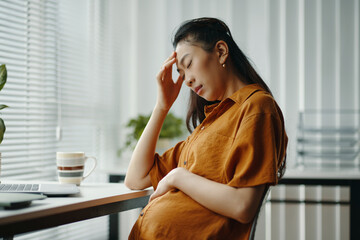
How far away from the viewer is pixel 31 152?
1970 millimetres

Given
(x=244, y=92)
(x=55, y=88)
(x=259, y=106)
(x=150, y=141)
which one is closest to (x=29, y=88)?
(x=55, y=88)

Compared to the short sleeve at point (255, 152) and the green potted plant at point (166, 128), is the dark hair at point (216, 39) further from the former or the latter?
the green potted plant at point (166, 128)

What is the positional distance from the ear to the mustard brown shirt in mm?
113

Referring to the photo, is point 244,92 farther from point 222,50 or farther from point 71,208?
point 71,208

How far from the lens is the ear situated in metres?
1.21

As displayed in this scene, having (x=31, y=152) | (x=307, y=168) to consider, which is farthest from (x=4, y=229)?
(x=307, y=168)

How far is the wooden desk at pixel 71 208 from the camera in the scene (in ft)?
2.81

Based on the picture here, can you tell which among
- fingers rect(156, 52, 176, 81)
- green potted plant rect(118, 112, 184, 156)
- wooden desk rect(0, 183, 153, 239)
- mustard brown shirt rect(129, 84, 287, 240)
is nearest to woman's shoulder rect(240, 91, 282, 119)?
mustard brown shirt rect(129, 84, 287, 240)

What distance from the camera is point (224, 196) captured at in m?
0.99

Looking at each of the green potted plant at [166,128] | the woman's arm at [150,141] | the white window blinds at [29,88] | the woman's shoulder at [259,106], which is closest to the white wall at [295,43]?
the green potted plant at [166,128]

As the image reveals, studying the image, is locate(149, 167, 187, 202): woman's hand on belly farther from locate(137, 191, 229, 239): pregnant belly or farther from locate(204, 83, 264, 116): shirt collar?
locate(204, 83, 264, 116): shirt collar

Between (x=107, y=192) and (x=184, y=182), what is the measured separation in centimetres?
30

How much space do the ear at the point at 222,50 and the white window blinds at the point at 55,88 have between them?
1.05m

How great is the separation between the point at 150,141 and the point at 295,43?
1567mm
